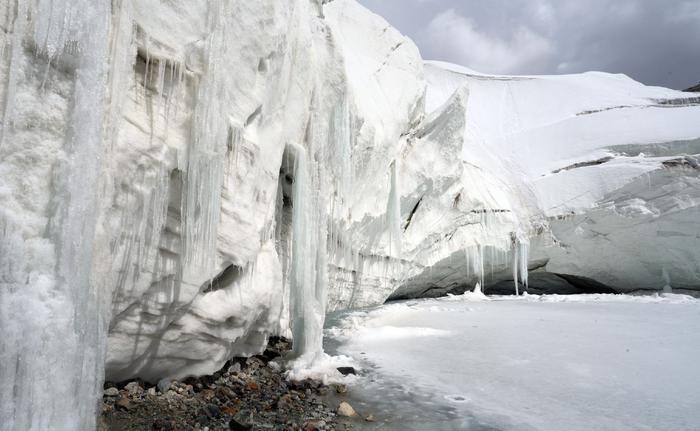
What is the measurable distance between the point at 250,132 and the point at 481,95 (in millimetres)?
20499

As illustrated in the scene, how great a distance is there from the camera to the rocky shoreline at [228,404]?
3.34 m

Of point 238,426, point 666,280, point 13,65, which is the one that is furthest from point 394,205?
point 666,280

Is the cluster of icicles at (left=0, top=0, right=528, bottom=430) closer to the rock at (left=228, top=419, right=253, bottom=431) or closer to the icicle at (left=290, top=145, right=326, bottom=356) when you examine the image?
the rock at (left=228, top=419, right=253, bottom=431)

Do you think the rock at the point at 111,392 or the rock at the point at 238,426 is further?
the rock at the point at 111,392

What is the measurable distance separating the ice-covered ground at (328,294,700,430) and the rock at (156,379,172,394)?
1.94m

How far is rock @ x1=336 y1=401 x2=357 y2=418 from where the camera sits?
379 cm

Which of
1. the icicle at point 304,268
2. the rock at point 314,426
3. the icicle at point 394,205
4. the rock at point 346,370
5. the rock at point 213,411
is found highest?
the icicle at point 394,205

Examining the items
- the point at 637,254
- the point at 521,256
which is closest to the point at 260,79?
the point at 521,256

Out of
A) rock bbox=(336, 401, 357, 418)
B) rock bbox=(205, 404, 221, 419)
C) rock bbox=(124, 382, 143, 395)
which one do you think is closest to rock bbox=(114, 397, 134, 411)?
rock bbox=(124, 382, 143, 395)

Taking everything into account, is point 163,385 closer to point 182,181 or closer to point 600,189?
point 182,181

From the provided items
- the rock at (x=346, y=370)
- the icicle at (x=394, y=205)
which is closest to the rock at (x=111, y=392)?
the rock at (x=346, y=370)

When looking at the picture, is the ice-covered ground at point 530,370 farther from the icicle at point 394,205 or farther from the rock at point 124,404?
the icicle at point 394,205

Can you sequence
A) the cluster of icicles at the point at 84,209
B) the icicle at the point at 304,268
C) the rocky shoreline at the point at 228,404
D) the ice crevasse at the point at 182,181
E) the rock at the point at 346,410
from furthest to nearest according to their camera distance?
the icicle at the point at 304,268
the rock at the point at 346,410
the rocky shoreline at the point at 228,404
the ice crevasse at the point at 182,181
the cluster of icicles at the point at 84,209

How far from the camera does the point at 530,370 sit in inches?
201
